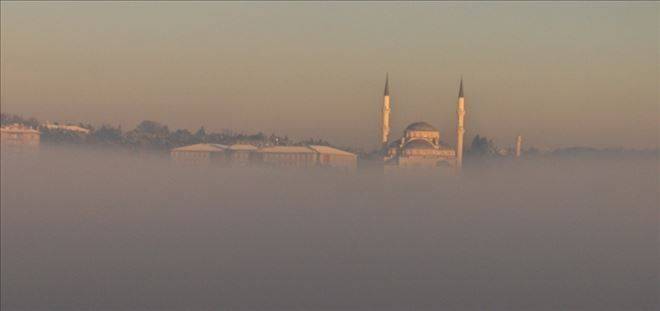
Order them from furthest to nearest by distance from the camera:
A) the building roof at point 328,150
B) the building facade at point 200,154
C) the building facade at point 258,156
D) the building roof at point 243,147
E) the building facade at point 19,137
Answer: the building roof at point 328,150
the building roof at point 243,147
the building facade at point 258,156
the building facade at point 200,154
the building facade at point 19,137

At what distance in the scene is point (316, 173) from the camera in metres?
24.8

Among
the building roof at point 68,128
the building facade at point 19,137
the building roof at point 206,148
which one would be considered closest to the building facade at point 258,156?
the building roof at point 206,148

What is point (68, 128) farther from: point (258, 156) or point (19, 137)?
point (258, 156)

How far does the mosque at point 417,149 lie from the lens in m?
29.8

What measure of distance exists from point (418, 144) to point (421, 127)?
105cm

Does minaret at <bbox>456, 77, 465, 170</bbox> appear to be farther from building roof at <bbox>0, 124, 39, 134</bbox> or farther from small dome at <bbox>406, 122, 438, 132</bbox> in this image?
building roof at <bbox>0, 124, 39, 134</bbox>

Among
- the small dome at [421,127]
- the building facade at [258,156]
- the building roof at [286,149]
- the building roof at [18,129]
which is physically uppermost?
the small dome at [421,127]

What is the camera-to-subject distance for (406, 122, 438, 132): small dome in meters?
30.9

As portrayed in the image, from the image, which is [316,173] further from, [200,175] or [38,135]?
[38,135]

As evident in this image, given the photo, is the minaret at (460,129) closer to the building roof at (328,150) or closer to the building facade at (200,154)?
the building roof at (328,150)

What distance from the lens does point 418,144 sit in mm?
30234

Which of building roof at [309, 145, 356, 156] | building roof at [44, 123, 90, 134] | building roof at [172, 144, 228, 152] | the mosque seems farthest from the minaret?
building roof at [44, 123, 90, 134]

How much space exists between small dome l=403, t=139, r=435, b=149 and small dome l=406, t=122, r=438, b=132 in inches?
24.0

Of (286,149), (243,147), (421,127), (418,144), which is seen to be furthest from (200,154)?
(421,127)
